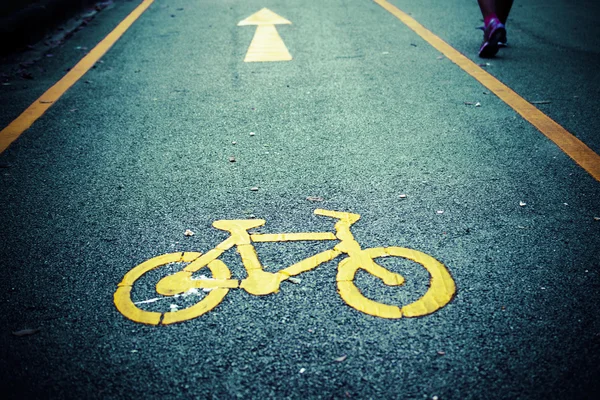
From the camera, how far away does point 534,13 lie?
284 inches

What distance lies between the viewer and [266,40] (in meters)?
6.34

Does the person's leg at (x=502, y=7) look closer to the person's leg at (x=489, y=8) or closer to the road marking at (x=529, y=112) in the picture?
the person's leg at (x=489, y=8)

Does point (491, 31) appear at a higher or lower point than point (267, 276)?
higher

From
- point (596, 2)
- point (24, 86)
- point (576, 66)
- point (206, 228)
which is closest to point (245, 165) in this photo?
point (206, 228)

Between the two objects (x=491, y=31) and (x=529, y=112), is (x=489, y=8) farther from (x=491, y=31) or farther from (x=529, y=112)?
(x=529, y=112)

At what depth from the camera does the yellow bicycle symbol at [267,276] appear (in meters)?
2.16

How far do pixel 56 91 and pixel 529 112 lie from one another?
4159 millimetres

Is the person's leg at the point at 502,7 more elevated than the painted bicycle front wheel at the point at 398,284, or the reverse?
the person's leg at the point at 502,7

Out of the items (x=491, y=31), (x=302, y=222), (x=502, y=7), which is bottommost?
(x=302, y=222)

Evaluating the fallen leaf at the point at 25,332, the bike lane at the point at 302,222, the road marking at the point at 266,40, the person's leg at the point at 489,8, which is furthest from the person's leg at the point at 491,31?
the fallen leaf at the point at 25,332

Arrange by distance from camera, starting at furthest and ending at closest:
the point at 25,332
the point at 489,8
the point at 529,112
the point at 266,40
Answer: the point at 266,40 → the point at 489,8 → the point at 529,112 → the point at 25,332

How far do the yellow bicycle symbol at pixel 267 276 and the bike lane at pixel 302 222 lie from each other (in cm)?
5

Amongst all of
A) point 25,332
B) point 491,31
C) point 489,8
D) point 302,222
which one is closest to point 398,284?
point 302,222

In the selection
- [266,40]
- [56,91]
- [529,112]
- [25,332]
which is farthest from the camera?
[266,40]
